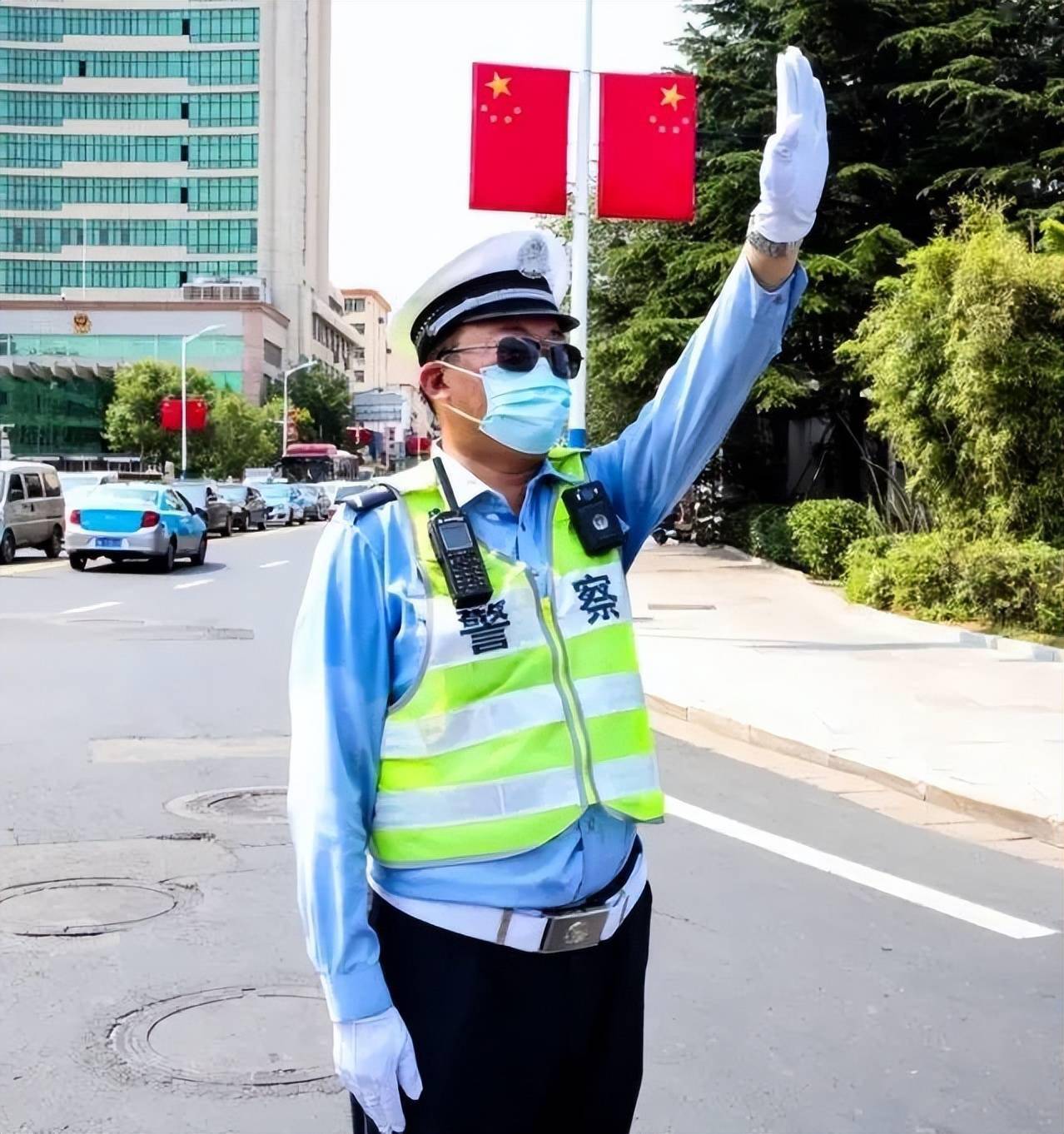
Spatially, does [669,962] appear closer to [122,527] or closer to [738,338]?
[738,338]

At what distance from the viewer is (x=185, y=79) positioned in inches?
4186

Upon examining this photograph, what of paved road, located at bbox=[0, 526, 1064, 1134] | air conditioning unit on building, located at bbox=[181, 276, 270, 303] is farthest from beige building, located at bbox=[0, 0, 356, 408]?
paved road, located at bbox=[0, 526, 1064, 1134]

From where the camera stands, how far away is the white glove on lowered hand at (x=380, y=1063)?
2117 mm

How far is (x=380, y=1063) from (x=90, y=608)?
1545cm

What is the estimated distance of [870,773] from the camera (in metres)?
8.09

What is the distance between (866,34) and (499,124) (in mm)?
14239

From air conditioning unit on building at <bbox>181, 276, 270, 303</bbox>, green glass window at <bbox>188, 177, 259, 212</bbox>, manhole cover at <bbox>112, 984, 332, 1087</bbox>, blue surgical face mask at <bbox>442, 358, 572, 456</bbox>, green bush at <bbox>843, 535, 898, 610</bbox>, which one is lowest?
manhole cover at <bbox>112, 984, 332, 1087</bbox>

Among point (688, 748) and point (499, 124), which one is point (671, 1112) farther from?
point (499, 124)

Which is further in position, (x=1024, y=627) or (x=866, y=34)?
(x=866, y=34)

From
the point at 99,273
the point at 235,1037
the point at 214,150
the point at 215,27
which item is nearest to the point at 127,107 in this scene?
the point at 214,150

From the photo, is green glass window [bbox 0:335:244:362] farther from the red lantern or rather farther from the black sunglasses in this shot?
the black sunglasses

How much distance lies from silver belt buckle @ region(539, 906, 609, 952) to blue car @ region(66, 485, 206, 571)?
69.3ft

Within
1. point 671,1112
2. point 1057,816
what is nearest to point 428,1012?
point 671,1112

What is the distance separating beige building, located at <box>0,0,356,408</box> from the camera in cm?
10550
